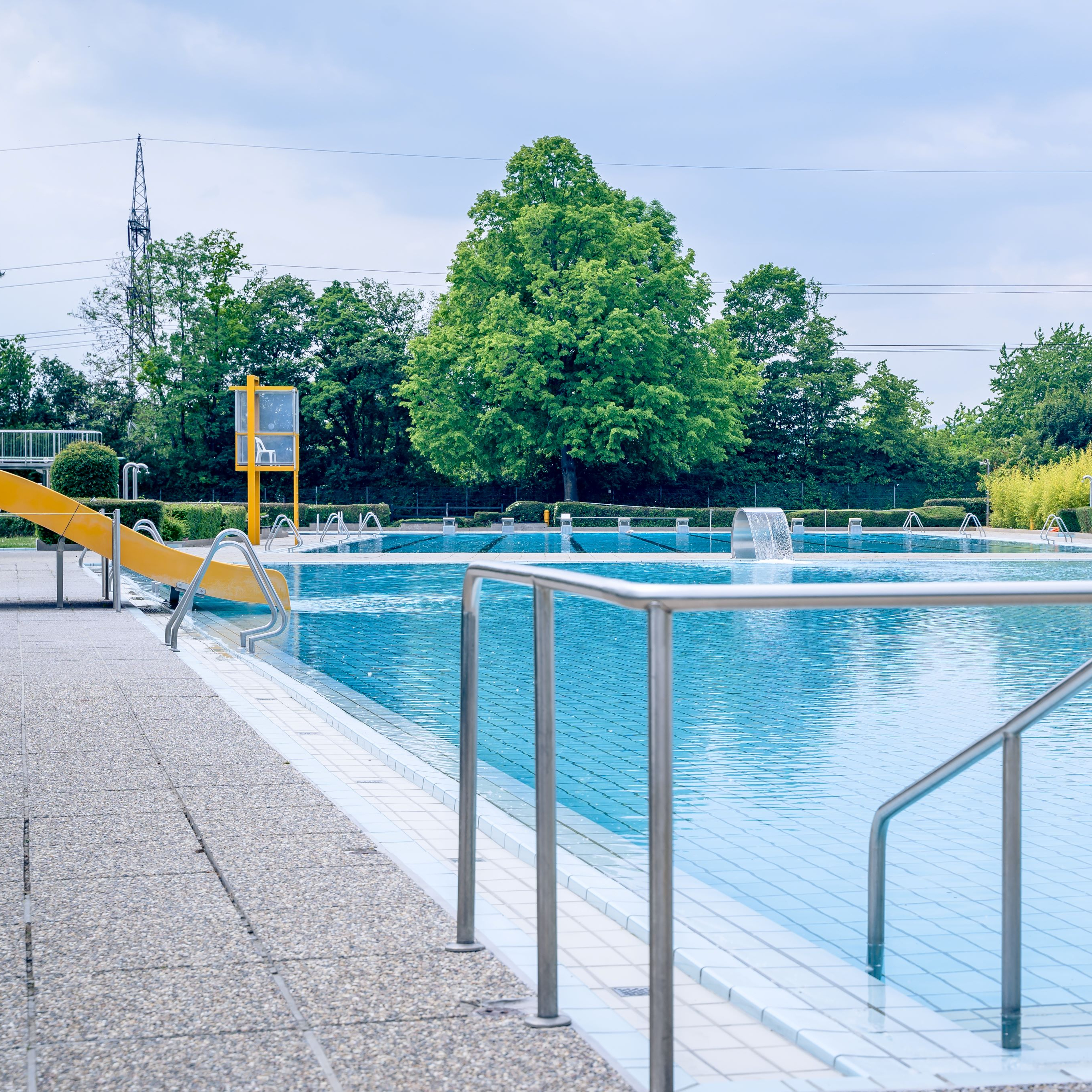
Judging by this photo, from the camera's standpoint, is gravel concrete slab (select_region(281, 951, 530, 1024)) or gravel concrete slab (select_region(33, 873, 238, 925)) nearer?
gravel concrete slab (select_region(281, 951, 530, 1024))

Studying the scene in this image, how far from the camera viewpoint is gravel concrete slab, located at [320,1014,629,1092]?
251cm

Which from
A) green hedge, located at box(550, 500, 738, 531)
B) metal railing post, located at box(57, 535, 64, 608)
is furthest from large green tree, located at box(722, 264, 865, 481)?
metal railing post, located at box(57, 535, 64, 608)

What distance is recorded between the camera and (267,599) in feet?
40.7

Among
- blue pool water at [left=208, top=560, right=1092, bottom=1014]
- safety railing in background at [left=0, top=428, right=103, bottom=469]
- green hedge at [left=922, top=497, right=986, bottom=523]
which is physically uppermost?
safety railing in background at [left=0, top=428, right=103, bottom=469]

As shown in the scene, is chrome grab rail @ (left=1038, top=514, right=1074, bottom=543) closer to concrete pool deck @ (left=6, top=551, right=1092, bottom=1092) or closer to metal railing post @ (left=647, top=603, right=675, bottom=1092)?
concrete pool deck @ (left=6, top=551, right=1092, bottom=1092)

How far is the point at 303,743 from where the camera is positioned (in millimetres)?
6582

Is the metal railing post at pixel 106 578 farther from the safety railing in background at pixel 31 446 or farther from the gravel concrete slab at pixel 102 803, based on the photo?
the safety railing in background at pixel 31 446

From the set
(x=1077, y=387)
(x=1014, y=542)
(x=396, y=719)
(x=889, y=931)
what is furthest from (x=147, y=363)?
(x=889, y=931)

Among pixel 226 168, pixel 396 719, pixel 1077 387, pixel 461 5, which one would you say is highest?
pixel 226 168

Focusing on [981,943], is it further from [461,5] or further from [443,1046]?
[461,5]

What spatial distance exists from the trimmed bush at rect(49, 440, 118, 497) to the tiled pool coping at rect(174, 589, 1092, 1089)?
77.9ft

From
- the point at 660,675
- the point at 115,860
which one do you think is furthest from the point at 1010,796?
the point at 115,860

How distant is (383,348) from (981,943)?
50.9m

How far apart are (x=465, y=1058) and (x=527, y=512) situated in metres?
41.5
